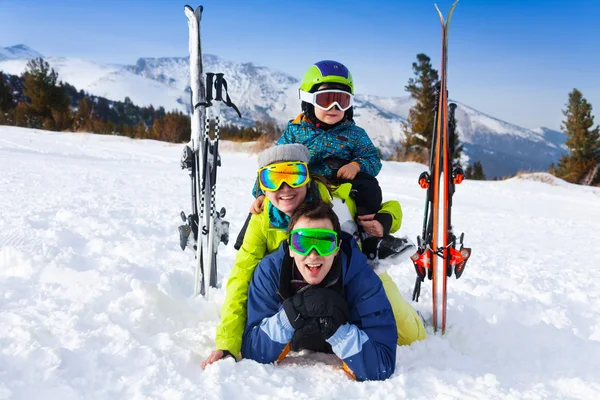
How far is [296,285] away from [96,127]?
3122 cm

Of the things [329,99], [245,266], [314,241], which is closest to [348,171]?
[329,99]

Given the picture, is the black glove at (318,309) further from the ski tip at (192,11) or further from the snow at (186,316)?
the ski tip at (192,11)

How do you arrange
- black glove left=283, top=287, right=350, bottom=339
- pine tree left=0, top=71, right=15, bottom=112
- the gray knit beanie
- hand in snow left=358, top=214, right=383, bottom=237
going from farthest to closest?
pine tree left=0, top=71, right=15, bottom=112, hand in snow left=358, top=214, right=383, bottom=237, the gray knit beanie, black glove left=283, top=287, right=350, bottom=339

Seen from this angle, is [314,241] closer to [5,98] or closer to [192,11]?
[192,11]

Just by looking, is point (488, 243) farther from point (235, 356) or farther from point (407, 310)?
point (235, 356)

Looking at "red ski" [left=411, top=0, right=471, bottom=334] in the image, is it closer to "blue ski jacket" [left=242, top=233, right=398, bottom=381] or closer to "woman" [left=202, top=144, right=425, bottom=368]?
"woman" [left=202, top=144, right=425, bottom=368]

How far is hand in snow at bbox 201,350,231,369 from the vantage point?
2629 millimetres

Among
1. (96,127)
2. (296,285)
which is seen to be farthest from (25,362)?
(96,127)

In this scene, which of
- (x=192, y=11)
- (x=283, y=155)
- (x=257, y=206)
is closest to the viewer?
(x=283, y=155)

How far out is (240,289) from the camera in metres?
2.98

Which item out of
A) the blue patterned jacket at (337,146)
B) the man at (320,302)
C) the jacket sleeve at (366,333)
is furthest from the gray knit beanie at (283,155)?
the jacket sleeve at (366,333)

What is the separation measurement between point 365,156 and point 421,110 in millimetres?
29705

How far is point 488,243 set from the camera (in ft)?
22.7

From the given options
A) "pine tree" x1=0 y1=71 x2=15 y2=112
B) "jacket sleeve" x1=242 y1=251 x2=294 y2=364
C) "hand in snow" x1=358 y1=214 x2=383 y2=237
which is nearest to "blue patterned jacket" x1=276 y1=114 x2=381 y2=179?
"hand in snow" x1=358 y1=214 x2=383 y2=237
